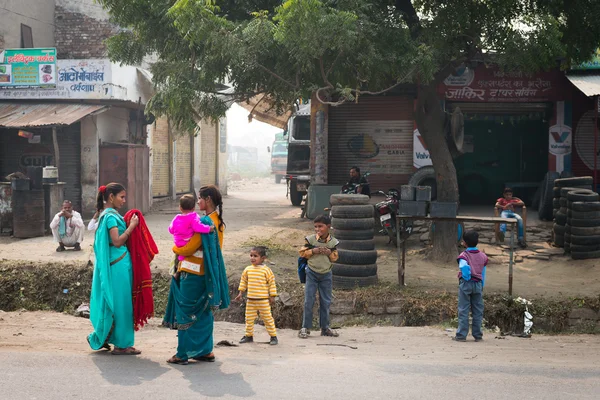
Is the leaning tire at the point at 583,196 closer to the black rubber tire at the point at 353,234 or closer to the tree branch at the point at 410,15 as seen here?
the tree branch at the point at 410,15

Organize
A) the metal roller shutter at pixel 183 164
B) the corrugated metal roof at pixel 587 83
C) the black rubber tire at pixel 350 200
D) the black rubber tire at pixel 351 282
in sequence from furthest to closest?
the metal roller shutter at pixel 183 164 → the corrugated metal roof at pixel 587 83 → the black rubber tire at pixel 350 200 → the black rubber tire at pixel 351 282

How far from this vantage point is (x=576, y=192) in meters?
12.2

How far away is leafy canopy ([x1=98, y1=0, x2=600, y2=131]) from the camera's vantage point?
10.8m

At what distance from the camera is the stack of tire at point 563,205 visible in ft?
40.7

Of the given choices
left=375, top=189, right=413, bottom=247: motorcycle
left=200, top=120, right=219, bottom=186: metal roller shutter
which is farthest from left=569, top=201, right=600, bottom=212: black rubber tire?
left=200, top=120, right=219, bottom=186: metal roller shutter

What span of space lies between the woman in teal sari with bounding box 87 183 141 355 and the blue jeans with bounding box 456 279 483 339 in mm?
3525

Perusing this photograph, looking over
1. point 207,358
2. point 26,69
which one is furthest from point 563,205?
point 26,69

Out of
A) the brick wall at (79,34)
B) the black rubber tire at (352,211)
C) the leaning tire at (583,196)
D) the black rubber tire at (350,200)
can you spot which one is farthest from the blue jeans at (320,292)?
the brick wall at (79,34)

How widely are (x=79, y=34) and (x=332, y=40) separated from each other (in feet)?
44.0

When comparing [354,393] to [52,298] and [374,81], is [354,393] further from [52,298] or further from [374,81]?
[374,81]

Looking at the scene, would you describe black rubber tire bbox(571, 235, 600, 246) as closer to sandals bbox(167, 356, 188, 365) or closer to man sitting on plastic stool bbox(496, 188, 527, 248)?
man sitting on plastic stool bbox(496, 188, 527, 248)

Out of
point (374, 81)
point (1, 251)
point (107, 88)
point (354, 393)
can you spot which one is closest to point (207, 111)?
point (374, 81)

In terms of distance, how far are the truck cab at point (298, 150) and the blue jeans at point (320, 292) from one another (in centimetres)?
1471

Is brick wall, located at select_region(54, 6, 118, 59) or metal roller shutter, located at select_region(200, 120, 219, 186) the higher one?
brick wall, located at select_region(54, 6, 118, 59)
